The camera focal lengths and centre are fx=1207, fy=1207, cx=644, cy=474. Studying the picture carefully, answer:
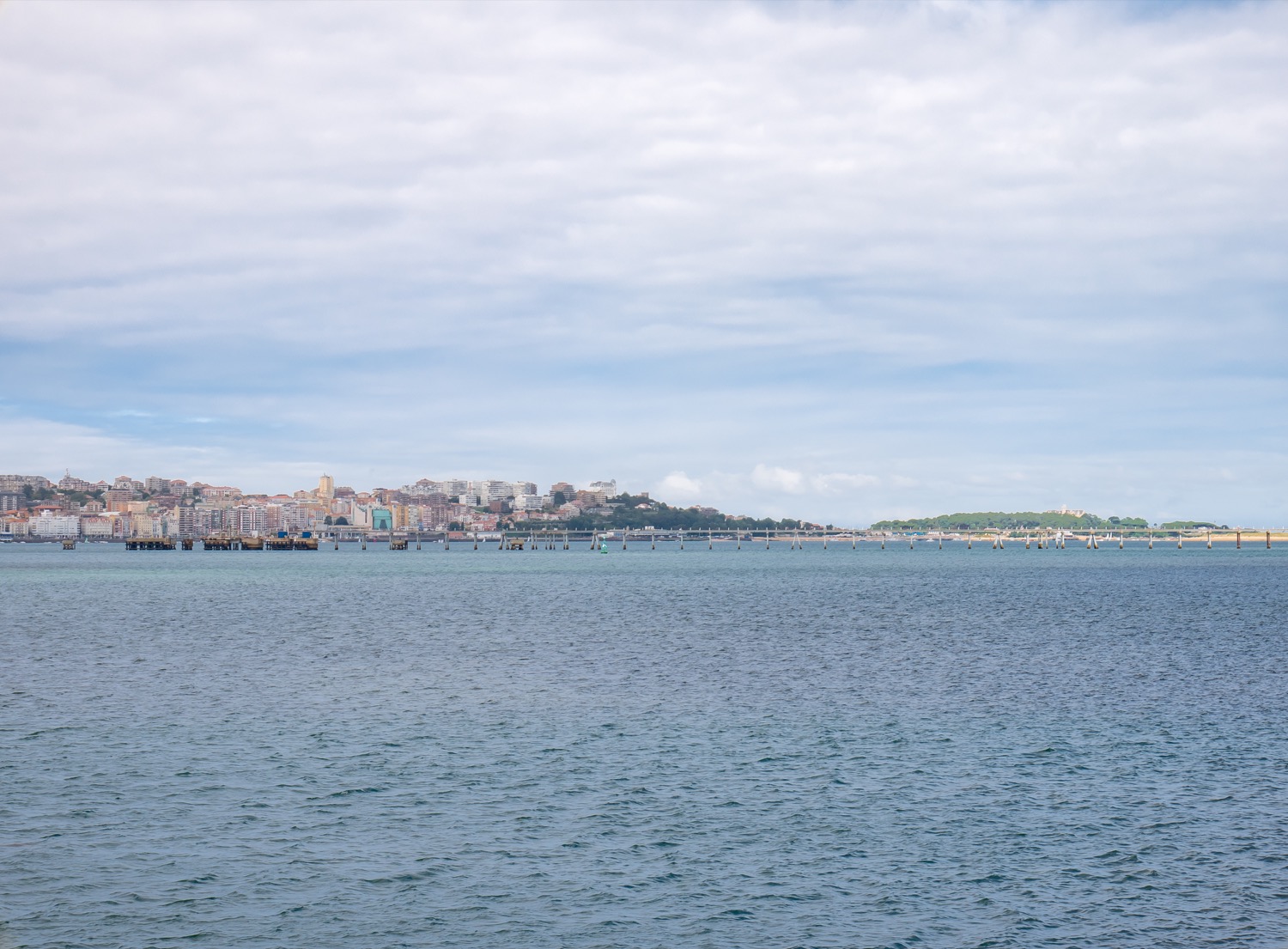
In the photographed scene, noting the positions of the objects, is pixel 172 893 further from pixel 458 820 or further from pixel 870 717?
pixel 870 717

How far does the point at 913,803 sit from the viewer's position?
28594 millimetres

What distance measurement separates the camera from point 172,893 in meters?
22.1

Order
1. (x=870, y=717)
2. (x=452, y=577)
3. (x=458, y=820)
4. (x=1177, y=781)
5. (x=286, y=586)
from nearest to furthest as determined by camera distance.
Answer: (x=458, y=820), (x=1177, y=781), (x=870, y=717), (x=286, y=586), (x=452, y=577)

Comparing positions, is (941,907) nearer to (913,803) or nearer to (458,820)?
(913,803)

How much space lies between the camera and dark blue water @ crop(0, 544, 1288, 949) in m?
21.0

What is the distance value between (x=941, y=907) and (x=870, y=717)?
1967 centimetres

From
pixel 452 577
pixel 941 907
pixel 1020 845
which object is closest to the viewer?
pixel 941 907

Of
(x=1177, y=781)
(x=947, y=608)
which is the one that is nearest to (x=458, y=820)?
(x=1177, y=781)

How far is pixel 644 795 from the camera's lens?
29328 millimetres

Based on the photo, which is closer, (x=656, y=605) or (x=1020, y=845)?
(x=1020, y=845)

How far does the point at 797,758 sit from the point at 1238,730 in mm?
15110

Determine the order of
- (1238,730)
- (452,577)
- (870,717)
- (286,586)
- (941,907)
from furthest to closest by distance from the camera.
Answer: (452,577) → (286,586) → (870,717) → (1238,730) → (941,907)

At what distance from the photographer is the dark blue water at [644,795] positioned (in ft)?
68.9

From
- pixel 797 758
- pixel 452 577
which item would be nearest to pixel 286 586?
pixel 452 577
